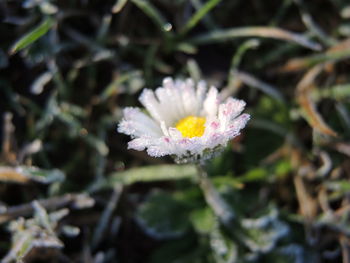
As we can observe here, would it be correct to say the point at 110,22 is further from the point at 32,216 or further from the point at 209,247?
the point at 209,247

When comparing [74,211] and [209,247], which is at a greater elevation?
[74,211]

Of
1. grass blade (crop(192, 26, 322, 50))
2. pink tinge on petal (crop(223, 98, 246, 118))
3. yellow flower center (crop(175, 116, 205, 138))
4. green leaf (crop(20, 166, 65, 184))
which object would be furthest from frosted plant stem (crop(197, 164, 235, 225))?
Answer: grass blade (crop(192, 26, 322, 50))

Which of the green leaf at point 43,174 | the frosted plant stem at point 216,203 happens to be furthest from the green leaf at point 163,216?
the green leaf at point 43,174

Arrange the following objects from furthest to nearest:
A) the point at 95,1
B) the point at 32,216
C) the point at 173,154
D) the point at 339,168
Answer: the point at 95,1, the point at 339,168, the point at 32,216, the point at 173,154

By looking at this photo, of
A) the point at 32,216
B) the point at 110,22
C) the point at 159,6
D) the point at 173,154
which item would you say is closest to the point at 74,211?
the point at 32,216

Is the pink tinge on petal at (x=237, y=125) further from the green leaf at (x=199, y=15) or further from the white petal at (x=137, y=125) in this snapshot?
the green leaf at (x=199, y=15)

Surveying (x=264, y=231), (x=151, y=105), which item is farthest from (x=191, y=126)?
(x=264, y=231)

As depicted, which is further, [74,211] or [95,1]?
[95,1]
